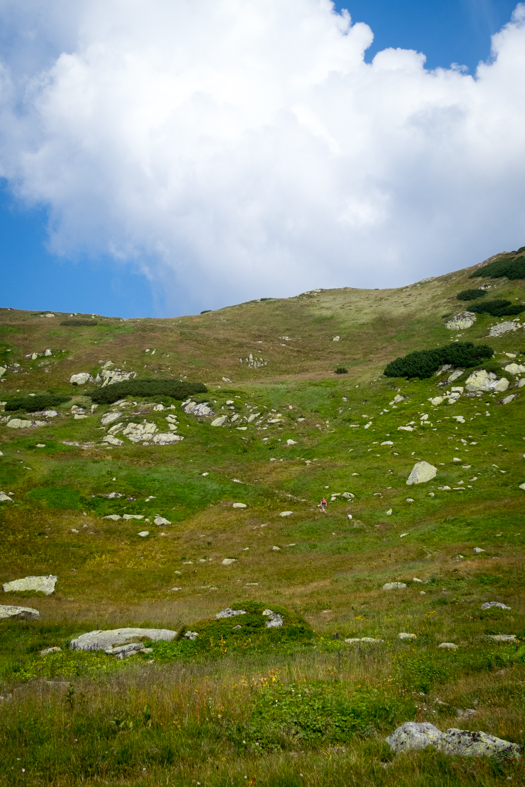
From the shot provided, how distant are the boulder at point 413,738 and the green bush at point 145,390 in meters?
52.6

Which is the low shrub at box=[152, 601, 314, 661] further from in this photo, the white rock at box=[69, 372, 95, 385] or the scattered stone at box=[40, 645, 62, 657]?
the white rock at box=[69, 372, 95, 385]

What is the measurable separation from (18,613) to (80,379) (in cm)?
5324

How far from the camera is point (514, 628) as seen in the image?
12133mm

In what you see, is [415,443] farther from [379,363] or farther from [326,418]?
[379,363]

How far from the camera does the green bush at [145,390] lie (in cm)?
5662

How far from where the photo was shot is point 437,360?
5644 centimetres

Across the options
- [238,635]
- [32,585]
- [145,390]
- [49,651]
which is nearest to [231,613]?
[238,635]

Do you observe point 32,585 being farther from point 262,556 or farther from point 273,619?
point 273,619

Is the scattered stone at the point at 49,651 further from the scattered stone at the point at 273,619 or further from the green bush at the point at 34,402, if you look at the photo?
the green bush at the point at 34,402

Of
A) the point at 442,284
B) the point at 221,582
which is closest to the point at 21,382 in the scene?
the point at 221,582

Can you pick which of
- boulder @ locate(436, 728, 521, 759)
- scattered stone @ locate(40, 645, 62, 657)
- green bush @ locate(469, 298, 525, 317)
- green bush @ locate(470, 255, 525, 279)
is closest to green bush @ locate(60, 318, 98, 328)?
green bush @ locate(469, 298, 525, 317)

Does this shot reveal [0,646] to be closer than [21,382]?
Yes

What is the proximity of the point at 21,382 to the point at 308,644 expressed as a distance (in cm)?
6408

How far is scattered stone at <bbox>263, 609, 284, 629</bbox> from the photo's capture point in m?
14.2
